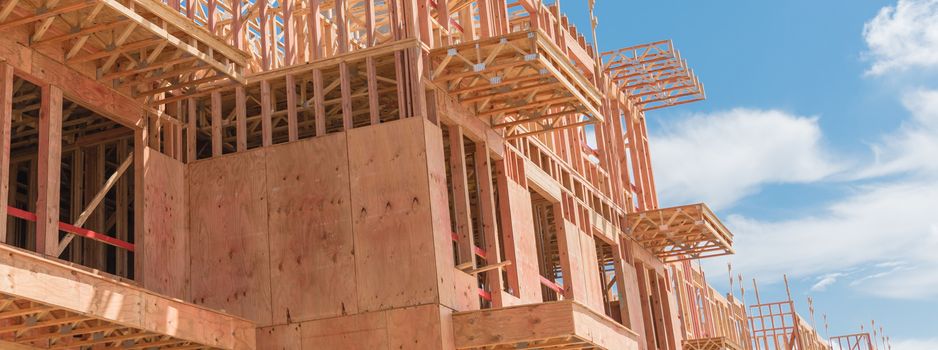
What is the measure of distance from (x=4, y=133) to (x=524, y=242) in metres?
10.9

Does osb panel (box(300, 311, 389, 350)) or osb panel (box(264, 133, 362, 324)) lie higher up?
osb panel (box(264, 133, 362, 324))

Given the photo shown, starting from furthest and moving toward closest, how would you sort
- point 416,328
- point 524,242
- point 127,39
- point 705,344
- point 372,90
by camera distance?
point 705,344 → point 524,242 → point 372,90 → point 416,328 → point 127,39

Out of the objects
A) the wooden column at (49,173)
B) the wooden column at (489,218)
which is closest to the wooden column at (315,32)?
the wooden column at (489,218)

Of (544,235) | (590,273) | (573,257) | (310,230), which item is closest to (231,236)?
(310,230)

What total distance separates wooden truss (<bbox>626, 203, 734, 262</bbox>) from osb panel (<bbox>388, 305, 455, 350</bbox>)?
12.2 meters

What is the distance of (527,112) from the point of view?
79.9 ft

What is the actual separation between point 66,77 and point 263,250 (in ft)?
15.0

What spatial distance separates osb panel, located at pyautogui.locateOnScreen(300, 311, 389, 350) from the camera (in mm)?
19734

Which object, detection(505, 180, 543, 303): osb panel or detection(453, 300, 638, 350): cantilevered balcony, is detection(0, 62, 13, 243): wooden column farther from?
detection(505, 180, 543, 303): osb panel

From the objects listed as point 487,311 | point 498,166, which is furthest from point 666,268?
point 487,311

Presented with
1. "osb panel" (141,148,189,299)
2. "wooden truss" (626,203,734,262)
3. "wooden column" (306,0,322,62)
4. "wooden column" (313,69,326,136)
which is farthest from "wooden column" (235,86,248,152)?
"wooden truss" (626,203,734,262)

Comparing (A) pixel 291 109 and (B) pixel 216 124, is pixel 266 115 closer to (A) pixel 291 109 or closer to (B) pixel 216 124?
(A) pixel 291 109

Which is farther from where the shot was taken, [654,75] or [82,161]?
[654,75]

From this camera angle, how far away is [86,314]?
1501 centimetres
